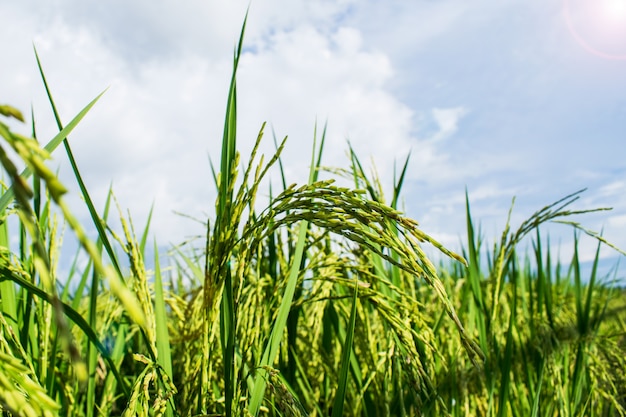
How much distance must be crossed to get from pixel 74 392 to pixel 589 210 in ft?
5.61

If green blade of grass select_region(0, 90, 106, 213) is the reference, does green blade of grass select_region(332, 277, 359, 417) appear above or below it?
below

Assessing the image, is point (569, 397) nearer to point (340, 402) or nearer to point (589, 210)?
point (589, 210)

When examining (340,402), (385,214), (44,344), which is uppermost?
(385,214)

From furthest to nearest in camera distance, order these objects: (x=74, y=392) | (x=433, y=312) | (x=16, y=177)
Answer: (x=433, y=312) → (x=74, y=392) → (x=16, y=177)

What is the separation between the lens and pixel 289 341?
59.2 inches

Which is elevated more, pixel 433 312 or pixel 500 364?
pixel 433 312

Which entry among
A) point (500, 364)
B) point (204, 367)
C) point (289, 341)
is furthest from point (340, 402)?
point (500, 364)

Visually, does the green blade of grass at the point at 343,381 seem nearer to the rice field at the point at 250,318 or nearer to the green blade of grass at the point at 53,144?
the rice field at the point at 250,318

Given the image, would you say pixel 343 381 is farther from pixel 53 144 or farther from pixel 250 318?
pixel 53 144

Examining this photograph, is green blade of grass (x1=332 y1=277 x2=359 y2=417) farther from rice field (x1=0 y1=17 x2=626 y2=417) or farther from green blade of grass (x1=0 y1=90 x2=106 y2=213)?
green blade of grass (x1=0 y1=90 x2=106 y2=213)

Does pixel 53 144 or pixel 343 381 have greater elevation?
pixel 53 144

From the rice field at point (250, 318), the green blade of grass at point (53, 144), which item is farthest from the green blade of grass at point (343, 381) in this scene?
the green blade of grass at point (53, 144)

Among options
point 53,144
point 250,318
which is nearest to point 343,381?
point 250,318

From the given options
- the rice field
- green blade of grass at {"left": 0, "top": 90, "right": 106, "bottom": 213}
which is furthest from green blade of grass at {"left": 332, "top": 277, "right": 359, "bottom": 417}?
green blade of grass at {"left": 0, "top": 90, "right": 106, "bottom": 213}
